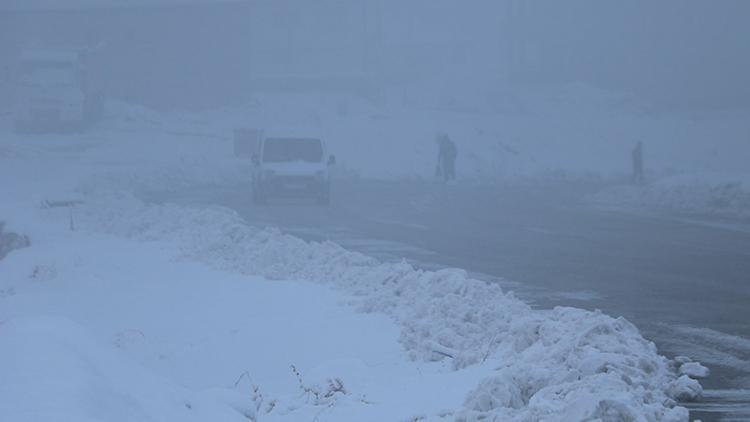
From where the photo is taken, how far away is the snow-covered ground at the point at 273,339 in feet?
21.7

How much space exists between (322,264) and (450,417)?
816cm

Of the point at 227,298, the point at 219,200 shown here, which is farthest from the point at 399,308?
the point at 219,200

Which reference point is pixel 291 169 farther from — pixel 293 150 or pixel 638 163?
pixel 638 163

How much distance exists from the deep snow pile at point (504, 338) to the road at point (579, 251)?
668 millimetres

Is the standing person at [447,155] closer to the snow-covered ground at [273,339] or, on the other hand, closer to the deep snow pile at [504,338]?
the snow-covered ground at [273,339]

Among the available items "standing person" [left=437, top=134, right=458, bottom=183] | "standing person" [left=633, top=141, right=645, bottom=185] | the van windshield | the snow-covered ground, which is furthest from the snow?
"standing person" [left=437, top=134, right=458, bottom=183]

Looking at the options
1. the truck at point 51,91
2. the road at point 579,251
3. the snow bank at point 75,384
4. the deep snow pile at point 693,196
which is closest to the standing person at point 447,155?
the road at point 579,251

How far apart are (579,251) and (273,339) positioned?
→ 945 centimetres

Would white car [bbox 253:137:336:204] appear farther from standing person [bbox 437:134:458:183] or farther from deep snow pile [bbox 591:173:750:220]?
standing person [bbox 437:134:458:183]

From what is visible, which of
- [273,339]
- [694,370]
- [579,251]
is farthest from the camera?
[579,251]

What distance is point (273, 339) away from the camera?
1180cm

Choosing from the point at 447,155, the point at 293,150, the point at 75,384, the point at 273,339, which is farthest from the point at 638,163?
the point at 75,384

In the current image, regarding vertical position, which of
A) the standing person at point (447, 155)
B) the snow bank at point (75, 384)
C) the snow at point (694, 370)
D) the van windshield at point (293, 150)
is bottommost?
the standing person at point (447, 155)

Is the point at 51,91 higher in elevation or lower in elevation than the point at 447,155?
higher
